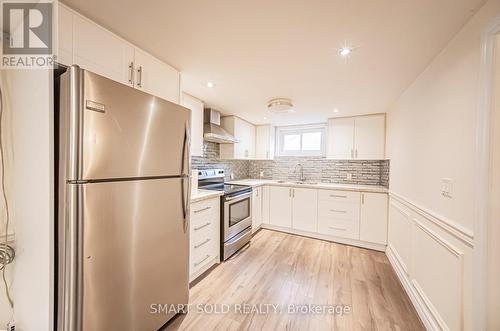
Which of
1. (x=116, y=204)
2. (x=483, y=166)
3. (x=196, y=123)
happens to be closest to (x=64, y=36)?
(x=116, y=204)

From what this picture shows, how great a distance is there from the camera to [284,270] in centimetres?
232

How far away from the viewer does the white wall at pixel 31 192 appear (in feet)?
3.23

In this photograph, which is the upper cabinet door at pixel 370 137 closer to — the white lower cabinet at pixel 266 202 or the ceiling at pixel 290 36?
the ceiling at pixel 290 36

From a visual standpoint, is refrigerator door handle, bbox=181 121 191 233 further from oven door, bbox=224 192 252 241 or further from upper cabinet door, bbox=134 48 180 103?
oven door, bbox=224 192 252 241

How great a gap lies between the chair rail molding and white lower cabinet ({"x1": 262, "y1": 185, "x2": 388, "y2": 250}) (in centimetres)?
198

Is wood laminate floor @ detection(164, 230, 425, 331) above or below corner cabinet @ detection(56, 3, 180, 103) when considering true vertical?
below

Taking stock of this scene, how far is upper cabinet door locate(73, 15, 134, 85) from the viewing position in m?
1.15

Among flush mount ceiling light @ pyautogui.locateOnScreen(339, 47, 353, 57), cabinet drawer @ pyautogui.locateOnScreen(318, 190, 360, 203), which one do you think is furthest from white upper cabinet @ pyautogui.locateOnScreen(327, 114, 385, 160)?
flush mount ceiling light @ pyautogui.locateOnScreen(339, 47, 353, 57)

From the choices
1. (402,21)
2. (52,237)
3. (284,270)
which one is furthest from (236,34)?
(284,270)

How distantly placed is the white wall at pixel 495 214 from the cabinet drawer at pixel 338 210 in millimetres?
2107

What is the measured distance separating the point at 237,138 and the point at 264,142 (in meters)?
0.83

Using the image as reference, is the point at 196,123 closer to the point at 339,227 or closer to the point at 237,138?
the point at 237,138

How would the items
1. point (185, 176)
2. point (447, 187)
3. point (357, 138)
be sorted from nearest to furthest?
point (447, 187) < point (185, 176) < point (357, 138)

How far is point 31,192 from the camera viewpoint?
3.47 feet
